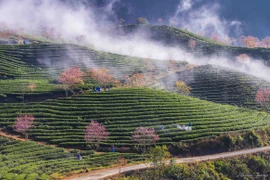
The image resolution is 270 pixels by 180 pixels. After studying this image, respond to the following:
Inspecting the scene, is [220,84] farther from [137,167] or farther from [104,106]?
[137,167]

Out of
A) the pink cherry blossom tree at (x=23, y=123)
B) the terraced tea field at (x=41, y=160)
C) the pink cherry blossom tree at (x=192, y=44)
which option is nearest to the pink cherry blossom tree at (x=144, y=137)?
the terraced tea field at (x=41, y=160)

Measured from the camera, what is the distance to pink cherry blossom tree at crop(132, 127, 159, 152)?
41.1 metres

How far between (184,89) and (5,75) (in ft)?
136

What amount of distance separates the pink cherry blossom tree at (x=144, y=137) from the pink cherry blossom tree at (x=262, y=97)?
29.0 meters

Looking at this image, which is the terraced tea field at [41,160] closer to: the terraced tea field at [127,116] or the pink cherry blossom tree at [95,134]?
the pink cherry blossom tree at [95,134]

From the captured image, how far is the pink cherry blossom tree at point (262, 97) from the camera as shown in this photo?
195ft

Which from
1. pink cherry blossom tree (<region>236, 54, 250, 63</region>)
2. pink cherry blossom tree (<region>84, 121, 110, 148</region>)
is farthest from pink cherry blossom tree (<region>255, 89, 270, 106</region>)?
pink cherry blossom tree (<region>84, 121, 110, 148</region>)

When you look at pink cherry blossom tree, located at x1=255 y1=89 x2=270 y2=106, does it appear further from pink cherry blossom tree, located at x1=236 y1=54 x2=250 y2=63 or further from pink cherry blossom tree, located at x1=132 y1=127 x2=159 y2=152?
pink cherry blossom tree, located at x1=132 y1=127 x2=159 y2=152

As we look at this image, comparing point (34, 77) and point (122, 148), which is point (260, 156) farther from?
point (34, 77)

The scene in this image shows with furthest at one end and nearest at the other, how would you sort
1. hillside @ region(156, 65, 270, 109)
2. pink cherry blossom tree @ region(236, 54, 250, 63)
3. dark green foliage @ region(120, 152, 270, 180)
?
pink cherry blossom tree @ region(236, 54, 250, 63) < hillside @ region(156, 65, 270, 109) < dark green foliage @ region(120, 152, 270, 180)

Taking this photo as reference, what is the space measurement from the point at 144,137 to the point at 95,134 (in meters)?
7.67

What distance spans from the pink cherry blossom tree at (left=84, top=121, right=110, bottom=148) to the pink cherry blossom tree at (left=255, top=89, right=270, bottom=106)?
34.5 meters

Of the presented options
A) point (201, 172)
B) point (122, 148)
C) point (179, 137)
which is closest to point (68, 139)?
point (122, 148)

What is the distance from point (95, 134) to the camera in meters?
43.2
